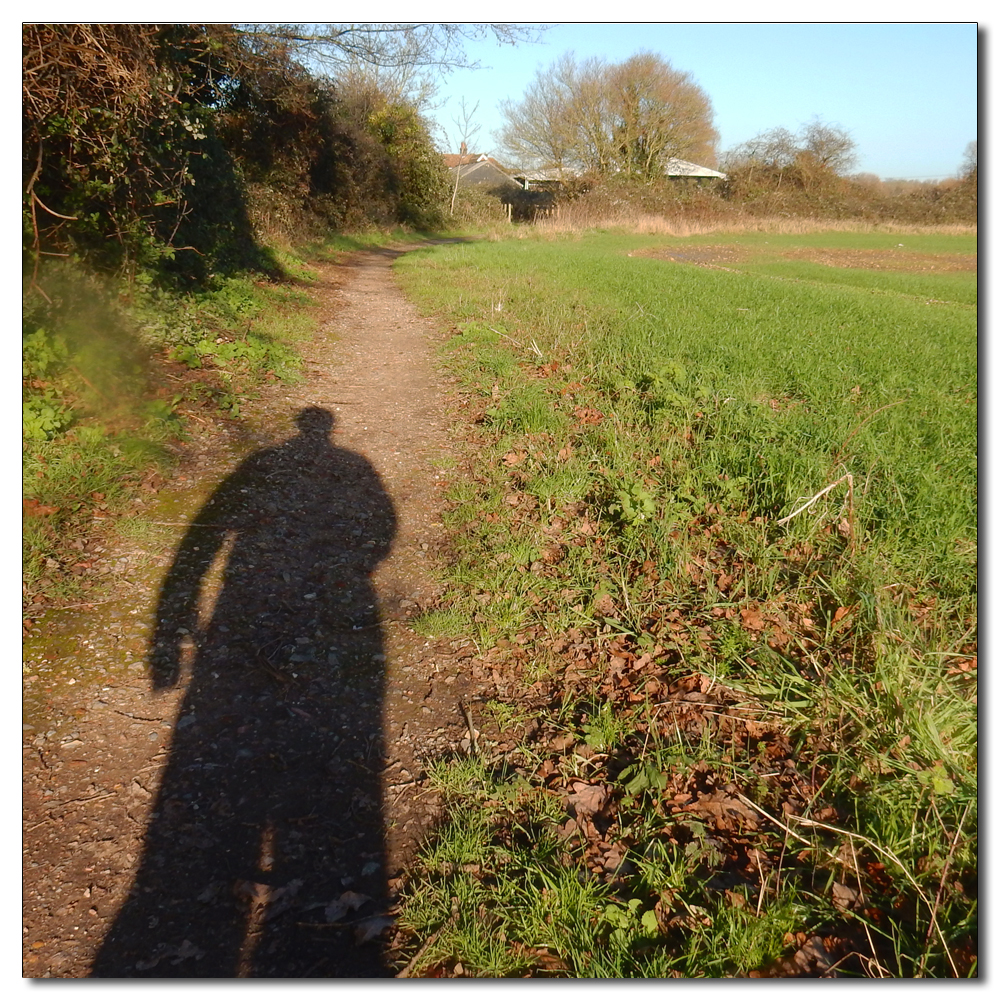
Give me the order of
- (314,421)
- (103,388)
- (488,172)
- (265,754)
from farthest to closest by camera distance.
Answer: (488,172)
(314,421)
(103,388)
(265,754)

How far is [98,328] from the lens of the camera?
6.08 metres

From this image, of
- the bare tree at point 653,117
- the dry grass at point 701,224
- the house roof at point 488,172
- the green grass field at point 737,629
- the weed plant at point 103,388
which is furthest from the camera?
the house roof at point 488,172

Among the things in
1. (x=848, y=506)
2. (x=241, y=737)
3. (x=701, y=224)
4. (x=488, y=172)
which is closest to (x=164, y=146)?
(x=241, y=737)

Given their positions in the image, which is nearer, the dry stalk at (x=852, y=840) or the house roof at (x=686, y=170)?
the dry stalk at (x=852, y=840)

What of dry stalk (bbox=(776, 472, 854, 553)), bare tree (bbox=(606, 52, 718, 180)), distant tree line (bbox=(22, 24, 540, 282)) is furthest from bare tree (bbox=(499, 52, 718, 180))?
dry stalk (bbox=(776, 472, 854, 553))

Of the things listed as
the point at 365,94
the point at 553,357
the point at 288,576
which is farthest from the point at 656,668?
the point at 365,94

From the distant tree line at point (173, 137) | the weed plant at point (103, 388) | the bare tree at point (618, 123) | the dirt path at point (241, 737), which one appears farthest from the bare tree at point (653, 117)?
the dirt path at point (241, 737)

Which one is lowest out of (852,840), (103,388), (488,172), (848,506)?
(852,840)

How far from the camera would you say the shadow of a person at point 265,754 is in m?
2.16

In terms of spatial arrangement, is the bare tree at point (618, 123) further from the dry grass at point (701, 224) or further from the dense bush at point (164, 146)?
the dense bush at point (164, 146)

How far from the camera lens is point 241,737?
294cm

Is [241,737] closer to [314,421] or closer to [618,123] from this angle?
[314,421]

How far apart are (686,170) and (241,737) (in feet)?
183

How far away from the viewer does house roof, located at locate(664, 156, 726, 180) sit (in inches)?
1858
